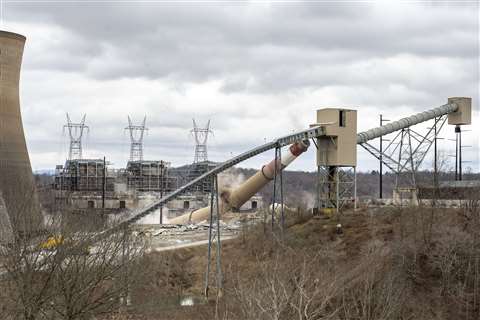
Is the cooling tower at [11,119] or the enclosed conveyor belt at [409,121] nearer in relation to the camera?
the cooling tower at [11,119]

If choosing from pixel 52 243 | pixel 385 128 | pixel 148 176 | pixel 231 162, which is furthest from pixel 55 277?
pixel 148 176

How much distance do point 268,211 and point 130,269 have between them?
67.0 feet

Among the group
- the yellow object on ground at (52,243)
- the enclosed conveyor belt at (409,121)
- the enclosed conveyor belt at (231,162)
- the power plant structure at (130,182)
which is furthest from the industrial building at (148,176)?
the yellow object on ground at (52,243)

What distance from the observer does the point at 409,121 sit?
32.8 m

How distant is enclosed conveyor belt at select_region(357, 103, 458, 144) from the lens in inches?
1268

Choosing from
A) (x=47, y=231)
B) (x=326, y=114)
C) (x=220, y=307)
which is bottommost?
(x=220, y=307)

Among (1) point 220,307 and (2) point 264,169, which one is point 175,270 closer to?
(1) point 220,307

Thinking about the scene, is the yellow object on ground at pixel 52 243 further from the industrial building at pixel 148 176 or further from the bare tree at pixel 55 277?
the industrial building at pixel 148 176

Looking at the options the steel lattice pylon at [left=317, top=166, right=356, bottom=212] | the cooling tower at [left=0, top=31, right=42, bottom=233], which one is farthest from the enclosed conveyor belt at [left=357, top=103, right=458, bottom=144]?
the cooling tower at [left=0, top=31, right=42, bottom=233]

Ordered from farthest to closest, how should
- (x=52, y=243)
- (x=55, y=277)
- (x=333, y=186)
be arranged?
(x=333, y=186)
(x=52, y=243)
(x=55, y=277)

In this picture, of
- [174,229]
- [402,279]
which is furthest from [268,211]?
[402,279]

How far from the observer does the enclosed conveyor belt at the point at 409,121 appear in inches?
1268

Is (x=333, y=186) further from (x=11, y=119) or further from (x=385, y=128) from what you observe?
(x=11, y=119)

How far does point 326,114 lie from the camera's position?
1141 inches
